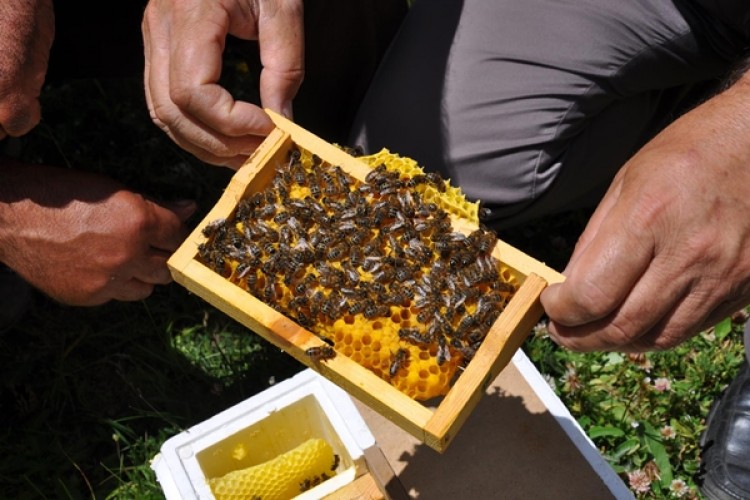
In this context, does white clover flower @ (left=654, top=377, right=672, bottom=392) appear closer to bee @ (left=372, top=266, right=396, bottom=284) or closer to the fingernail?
bee @ (left=372, top=266, right=396, bottom=284)

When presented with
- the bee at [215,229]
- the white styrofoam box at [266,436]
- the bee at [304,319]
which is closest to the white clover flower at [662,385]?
the white styrofoam box at [266,436]


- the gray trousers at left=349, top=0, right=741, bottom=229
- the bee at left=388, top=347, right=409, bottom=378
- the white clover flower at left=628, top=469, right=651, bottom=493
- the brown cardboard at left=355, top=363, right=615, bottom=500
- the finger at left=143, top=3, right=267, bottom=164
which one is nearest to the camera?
the bee at left=388, top=347, right=409, bottom=378

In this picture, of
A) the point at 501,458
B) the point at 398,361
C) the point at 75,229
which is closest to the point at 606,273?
the point at 398,361

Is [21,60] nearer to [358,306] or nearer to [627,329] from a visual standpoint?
[358,306]

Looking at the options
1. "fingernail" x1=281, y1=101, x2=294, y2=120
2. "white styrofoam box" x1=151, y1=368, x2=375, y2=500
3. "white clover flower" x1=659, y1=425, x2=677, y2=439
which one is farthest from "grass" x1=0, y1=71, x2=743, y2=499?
"fingernail" x1=281, y1=101, x2=294, y2=120

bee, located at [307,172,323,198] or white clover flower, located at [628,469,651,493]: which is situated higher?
bee, located at [307,172,323,198]

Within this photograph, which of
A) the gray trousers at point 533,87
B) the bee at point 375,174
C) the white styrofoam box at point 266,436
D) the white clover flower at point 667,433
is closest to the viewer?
the bee at point 375,174

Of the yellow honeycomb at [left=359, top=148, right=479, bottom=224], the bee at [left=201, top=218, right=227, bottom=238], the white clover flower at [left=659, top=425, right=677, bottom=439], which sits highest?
the yellow honeycomb at [left=359, top=148, right=479, bottom=224]

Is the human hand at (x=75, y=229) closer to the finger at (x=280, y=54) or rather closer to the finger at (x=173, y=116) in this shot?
the finger at (x=173, y=116)
